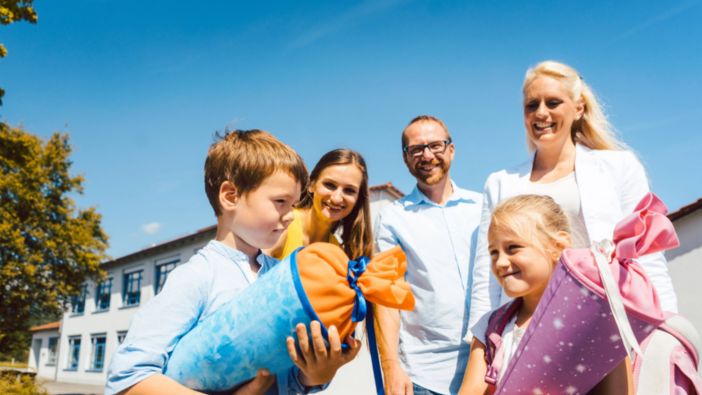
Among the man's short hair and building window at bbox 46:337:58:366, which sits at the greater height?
building window at bbox 46:337:58:366

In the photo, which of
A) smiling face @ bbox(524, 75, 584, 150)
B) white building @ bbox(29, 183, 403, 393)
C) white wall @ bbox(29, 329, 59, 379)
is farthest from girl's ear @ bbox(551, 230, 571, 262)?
white wall @ bbox(29, 329, 59, 379)

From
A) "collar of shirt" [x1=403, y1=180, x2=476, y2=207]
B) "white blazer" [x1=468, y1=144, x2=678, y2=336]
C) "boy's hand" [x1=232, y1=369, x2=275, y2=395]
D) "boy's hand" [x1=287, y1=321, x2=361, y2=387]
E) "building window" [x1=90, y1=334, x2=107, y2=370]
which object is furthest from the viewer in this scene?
"building window" [x1=90, y1=334, x2=107, y2=370]

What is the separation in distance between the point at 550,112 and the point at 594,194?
50cm

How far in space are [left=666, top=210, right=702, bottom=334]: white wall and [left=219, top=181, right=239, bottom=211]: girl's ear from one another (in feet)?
40.1

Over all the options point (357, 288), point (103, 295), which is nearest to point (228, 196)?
→ point (357, 288)

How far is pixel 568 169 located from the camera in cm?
263

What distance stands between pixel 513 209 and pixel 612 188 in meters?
0.74

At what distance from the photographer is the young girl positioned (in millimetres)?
1842

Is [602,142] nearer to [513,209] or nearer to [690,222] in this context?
[513,209]

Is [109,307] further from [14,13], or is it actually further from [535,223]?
[535,223]

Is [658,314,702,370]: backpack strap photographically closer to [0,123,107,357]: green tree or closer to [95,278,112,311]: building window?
[0,123,107,357]: green tree

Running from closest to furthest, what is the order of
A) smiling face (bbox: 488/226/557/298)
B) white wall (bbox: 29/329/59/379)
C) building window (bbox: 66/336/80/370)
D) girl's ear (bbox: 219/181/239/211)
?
1. girl's ear (bbox: 219/181/239/211)
2. smiling face (bbox: 488/226/557/298)
3. building window (bbox: 66/336/80/370)
4. white wall (bbox: 29/329/59/379)

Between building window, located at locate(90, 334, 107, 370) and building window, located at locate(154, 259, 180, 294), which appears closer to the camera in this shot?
building window, located at locate(154, 259, 180, 294)

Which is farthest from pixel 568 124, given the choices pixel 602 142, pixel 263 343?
pixel 263 343
